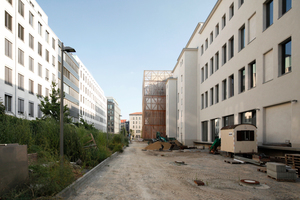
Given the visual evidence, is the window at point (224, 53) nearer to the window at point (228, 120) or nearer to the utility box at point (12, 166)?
the window at point (228, 120)

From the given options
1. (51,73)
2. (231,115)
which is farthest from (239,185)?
(51,73)

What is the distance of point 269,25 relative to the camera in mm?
16766

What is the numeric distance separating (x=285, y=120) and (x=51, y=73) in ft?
128

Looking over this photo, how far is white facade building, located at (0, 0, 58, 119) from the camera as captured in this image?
27.5 metres

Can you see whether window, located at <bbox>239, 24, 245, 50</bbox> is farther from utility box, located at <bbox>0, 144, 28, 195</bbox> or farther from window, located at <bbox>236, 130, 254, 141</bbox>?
utility box, located at <bbox>0, 144, 28, 195</bbox>

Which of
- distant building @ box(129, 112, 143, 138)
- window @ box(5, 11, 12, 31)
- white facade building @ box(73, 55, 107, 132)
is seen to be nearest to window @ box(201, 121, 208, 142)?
window @ box(5, 11, 12, 31)

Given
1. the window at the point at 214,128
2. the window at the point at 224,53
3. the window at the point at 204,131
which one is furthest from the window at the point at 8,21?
the window at the point at 204,131

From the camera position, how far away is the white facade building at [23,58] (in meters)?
27.5

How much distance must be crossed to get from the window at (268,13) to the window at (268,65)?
7.11ft

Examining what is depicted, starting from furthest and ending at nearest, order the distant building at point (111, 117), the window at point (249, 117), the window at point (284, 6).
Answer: the distant building at point (111, 117), the window at point (249, 117), the window at point (284, 6)

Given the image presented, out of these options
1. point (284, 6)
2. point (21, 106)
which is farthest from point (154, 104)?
point (284, 6)

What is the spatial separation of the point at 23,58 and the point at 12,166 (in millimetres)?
30521

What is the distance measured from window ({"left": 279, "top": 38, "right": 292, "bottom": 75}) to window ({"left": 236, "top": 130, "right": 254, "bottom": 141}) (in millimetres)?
4509

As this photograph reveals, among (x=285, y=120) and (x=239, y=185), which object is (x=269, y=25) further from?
(x=239, y=185)
